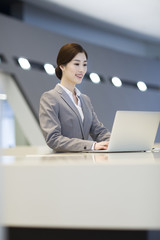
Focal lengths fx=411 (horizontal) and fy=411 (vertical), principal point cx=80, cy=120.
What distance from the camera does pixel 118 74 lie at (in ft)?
36.1

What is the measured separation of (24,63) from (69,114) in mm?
6192

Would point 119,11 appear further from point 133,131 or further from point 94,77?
point 133,131

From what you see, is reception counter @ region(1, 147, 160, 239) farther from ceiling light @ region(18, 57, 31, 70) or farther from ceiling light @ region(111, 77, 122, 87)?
ceiling light @ region(111, 77, 122, 87)

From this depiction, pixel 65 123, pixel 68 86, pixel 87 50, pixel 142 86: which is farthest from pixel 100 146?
pixel 142 86

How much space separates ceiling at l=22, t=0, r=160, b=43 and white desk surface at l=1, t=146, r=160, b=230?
24.9ft

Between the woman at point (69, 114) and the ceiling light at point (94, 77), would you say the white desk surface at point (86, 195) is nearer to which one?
the woman at point (69, 114)

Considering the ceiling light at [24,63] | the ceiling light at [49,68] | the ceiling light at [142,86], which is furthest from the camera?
the ceiling light at [142,86]

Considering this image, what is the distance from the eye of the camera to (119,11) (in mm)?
9359

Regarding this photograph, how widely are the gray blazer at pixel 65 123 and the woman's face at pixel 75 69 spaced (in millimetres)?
135

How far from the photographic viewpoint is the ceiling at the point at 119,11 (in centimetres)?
878

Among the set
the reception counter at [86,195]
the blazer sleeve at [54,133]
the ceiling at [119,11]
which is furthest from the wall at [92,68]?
the reception counter at [86,195]

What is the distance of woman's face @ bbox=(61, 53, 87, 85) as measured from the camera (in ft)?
9.41

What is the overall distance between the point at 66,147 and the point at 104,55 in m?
8.37

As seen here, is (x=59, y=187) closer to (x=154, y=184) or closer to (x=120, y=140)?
(x=154, y=184)
